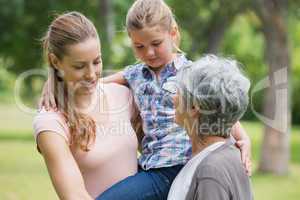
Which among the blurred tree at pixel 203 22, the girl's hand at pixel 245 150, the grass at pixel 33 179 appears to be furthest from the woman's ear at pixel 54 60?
the blurred tree at pixel 203 22

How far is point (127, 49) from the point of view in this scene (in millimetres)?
18656

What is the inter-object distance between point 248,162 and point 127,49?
52.1ft

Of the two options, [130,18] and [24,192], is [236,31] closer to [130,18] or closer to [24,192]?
[24,192]

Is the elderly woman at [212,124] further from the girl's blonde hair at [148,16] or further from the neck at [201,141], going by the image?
the girl's blonde hair at [148,16]

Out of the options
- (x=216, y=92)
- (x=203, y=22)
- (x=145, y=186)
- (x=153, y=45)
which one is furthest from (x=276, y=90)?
(x=216, y=92)

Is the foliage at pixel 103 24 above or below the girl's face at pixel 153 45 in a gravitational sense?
above

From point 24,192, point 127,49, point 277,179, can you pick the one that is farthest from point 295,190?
point 127,49

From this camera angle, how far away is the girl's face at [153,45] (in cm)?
310

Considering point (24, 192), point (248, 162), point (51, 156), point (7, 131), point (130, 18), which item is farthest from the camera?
point (7, 131)

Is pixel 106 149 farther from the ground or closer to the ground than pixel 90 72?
closer to the ground

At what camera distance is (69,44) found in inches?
107

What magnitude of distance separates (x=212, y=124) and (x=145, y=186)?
504 mm

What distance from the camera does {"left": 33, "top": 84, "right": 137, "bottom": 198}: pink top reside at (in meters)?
2.69

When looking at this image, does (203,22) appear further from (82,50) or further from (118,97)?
(82,50)
